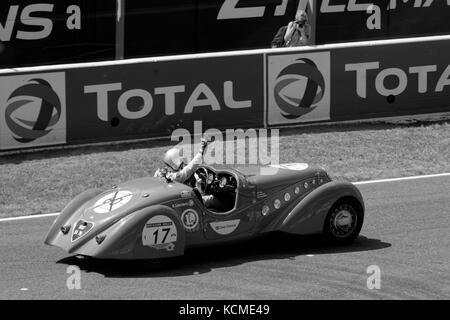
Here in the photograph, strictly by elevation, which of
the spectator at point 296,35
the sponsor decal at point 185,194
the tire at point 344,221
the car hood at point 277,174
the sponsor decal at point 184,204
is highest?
the spectator at point 296,35

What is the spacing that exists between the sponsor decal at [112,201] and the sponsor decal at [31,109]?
474 centimetres

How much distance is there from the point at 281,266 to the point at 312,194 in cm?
100

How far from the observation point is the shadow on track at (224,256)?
427 inches

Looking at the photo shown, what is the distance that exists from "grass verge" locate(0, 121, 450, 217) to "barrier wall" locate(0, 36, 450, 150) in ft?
0.98

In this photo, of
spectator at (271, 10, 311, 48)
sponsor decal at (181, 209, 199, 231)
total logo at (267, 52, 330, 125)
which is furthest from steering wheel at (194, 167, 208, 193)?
spectator at (271, 10, 311, 48)

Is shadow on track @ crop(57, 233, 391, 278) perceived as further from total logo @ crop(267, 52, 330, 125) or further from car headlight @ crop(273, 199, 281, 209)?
total logo @ crop(267, 52, 330, 125)

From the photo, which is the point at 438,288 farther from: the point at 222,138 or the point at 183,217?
the point at 222,138

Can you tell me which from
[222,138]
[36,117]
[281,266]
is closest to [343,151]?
[222,138]

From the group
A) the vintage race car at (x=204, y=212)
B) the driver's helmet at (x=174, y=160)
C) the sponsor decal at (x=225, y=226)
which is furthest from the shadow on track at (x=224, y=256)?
the driver's helmet at (x=174, y=160)

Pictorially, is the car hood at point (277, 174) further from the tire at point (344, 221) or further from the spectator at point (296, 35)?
the spectator at point (296, 35)

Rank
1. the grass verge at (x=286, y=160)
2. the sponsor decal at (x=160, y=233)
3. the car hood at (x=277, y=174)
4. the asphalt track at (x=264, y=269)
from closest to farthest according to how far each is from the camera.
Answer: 1. the asphalt track at (x=264, y=269)
2. the sponsor decal at (x=160, y=233)
3. the car hood at (x=277, y=174)
4. the grass verge at (x=286, y=160)

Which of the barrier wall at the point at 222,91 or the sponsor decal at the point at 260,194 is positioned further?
the barrier wall at the point at 222,91

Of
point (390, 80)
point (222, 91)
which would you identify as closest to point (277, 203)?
point (222, 91)

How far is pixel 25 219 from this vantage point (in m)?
13.2
